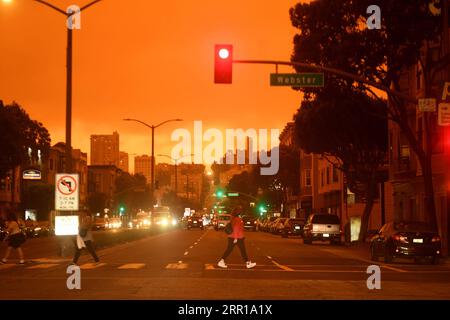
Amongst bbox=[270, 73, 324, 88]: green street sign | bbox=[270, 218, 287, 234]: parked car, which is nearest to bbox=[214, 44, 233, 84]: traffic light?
bbox=[270, 73, 324, 88]: green street sign

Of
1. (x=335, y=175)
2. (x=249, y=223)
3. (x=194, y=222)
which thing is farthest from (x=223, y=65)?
(x=194, y=222)

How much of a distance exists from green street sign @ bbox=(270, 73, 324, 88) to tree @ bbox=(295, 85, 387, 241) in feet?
39.7

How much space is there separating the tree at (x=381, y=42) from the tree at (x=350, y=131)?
2349 millimetres

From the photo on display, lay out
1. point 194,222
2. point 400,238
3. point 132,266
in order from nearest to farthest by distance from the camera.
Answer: point 132,266
point 400,238
point 194,222

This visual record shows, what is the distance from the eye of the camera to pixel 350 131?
46.2 metres

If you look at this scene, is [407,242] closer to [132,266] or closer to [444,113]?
[444,113]

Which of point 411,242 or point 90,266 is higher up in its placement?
point 411,242

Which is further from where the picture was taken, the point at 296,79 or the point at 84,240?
the point at 84,240

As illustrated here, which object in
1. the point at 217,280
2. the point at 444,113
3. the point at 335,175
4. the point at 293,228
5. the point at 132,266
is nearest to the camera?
the point at 217,280

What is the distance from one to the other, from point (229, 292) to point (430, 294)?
4293mm

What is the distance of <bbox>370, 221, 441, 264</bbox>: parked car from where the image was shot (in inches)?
1167

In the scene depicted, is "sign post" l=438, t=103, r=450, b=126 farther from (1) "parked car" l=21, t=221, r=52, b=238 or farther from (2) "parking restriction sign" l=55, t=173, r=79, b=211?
(1) "parked car" l=21, t=221, r=52, b=238

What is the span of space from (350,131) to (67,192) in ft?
68.4
